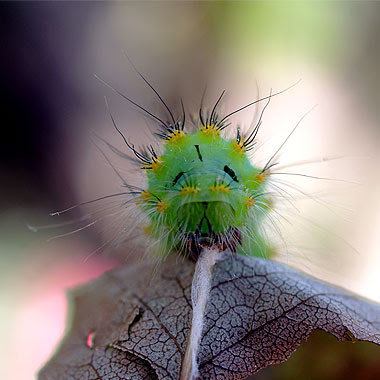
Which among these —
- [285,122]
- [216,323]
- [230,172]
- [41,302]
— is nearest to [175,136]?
[230,172]

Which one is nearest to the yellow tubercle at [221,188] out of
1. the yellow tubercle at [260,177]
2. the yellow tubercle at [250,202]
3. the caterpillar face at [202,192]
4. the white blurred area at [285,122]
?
the caterpillar face at [202,192]

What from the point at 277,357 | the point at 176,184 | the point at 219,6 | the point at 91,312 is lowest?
the point at 277,357

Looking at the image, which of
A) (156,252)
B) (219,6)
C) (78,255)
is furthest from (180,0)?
(156,252)

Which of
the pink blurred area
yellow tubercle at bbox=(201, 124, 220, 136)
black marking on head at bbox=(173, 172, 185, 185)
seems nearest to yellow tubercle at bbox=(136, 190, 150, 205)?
black marking on head at bbox=(173, 172, 185, 185)

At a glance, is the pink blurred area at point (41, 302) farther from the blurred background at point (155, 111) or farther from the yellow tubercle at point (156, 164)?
the yellow tubercle at point (156, 164)

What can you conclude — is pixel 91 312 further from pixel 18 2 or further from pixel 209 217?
pixel 18 2

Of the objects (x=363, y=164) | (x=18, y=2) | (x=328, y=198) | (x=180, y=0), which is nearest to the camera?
(x=328, y=198)

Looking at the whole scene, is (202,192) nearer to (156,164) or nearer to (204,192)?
(204,192)
